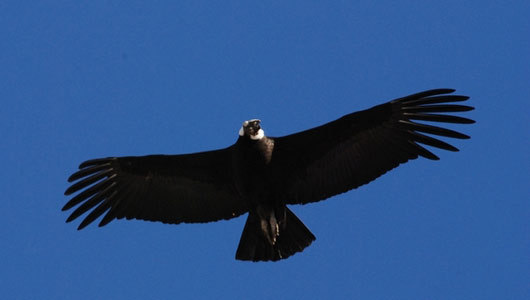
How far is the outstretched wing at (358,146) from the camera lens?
14.8m

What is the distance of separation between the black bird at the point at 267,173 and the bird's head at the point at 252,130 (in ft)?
0.04

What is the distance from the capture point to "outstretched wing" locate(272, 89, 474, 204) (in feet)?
48.5

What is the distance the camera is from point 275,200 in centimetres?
1506

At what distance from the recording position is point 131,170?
1556 centimetres

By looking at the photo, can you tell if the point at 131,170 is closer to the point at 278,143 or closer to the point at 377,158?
the point at 278,143

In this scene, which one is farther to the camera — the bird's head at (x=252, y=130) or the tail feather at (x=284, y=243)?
the tail feather at (x=284, y=243)

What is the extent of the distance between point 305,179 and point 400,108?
5.16ft

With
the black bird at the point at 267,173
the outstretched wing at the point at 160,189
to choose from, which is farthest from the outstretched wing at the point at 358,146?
the outstretched wing at the point at 160,189

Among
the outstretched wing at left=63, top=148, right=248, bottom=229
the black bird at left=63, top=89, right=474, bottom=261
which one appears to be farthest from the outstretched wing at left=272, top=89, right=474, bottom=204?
the outstretched wing at left=63, top=148, right=248, bottom=229

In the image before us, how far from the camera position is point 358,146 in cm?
1513

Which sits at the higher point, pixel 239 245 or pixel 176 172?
pixel 176 172

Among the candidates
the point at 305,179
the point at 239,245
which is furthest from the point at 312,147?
the point at 239,245

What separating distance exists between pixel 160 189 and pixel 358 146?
108 inches

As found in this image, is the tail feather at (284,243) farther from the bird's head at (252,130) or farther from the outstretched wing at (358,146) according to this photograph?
the bird's head at (252,130)
